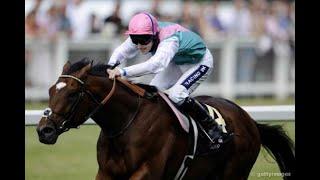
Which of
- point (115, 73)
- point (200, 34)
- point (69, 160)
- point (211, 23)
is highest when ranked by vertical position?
point (115, 73)

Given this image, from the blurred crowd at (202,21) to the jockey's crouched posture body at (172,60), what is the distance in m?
7.73

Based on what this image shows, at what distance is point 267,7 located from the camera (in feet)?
55.8

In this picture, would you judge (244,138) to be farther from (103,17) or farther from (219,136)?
(103,17)

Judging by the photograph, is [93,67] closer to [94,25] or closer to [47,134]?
[47,134]

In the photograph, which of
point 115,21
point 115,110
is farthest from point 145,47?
point 115,21

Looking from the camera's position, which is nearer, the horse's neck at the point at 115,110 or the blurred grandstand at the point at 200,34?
the horse's neck at the point at 115,110

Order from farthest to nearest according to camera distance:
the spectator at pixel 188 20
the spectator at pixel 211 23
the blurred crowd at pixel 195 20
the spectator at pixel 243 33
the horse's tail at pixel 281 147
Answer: the spectator at pixel 211 23 < the spectator at pixel 243 33 < the spectator at pixel 188 20 < the blurred crowd at pixel 195 20 < the horse's tail at pixel 281 147

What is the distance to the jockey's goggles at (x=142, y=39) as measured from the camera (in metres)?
6.34

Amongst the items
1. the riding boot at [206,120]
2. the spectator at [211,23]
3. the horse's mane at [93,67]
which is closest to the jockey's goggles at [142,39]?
the horse's mane at [93,67]

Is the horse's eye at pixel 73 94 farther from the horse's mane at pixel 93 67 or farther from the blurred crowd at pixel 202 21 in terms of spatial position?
the blurred crowd at pixel 202 21

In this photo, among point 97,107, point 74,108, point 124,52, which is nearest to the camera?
point 74,108

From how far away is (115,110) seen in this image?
6.16 meters

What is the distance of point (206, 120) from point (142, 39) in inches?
31.3

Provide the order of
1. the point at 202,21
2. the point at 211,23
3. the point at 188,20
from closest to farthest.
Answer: the point at 188,20 → the point at 202,21 → the point at 211,23
